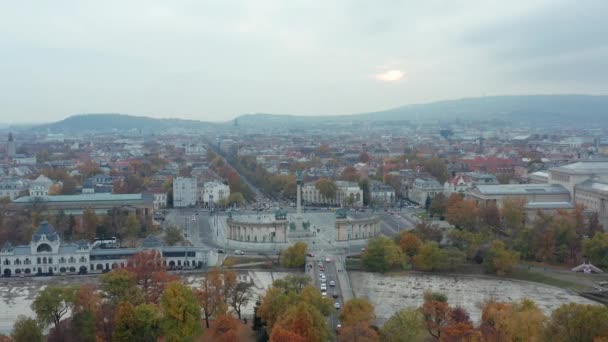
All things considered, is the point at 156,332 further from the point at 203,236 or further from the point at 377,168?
the point at 377,168

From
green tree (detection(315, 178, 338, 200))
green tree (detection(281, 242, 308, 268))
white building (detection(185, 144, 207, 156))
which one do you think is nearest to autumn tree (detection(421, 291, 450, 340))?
green tree (detection(281, 242, 308, 268))

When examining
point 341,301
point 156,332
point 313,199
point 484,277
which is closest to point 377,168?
point 313,199

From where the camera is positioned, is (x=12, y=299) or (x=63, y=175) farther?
(x=63, y=175)

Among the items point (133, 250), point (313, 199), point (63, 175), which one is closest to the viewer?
point (133, 250)

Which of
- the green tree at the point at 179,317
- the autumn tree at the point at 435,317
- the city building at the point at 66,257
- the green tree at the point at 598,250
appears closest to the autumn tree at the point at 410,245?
the green tree at the point at 598,250

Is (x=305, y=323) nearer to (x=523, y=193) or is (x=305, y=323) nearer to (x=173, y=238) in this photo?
(x=173, y=238)

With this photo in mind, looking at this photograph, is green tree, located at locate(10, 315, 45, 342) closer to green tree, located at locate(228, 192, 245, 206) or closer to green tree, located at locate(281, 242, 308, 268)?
green tree, located at locate(281, 242, 308, 268)

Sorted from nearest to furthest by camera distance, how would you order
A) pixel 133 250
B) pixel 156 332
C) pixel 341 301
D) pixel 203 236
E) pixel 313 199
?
pixel 156 332, pixel 341 301, pixel 133 250, pixel 203 236, pixel 313 199
